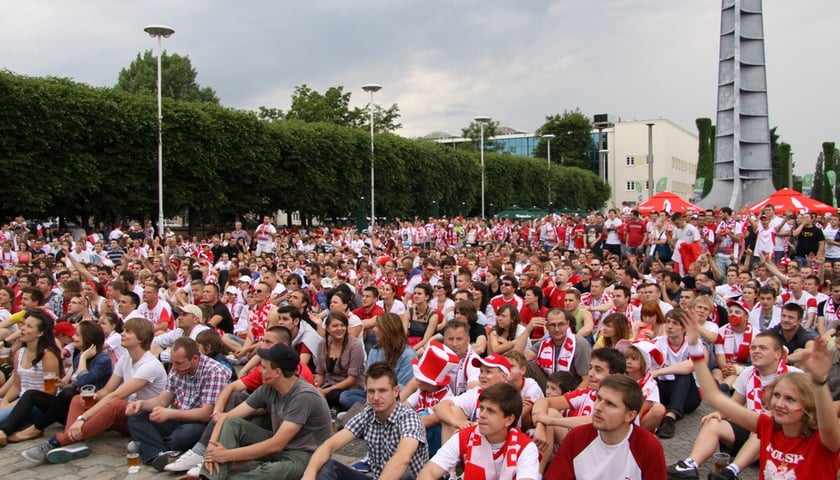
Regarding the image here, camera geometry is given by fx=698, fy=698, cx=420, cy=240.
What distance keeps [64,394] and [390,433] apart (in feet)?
13.5

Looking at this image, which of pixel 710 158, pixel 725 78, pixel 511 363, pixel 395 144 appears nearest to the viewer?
pixel 511 363

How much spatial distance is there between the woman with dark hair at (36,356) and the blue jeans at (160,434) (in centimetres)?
151

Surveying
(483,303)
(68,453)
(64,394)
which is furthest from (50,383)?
(483,303)

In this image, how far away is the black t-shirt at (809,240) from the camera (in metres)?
15.6

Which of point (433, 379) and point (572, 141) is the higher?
point (572, 141)

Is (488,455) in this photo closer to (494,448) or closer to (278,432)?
(494,448)

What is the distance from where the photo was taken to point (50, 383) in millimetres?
7352

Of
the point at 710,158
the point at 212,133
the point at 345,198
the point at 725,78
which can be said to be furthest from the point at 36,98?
the point at 710,158

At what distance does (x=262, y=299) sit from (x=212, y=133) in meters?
22.1

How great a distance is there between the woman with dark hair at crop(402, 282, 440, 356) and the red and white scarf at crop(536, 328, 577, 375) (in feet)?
7.70

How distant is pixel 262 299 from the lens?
413 inches

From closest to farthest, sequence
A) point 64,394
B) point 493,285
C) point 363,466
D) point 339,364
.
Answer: point 363,466 < point 64,394 < point 339,364 < point 493,285

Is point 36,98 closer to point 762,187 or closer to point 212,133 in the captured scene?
point 212,133

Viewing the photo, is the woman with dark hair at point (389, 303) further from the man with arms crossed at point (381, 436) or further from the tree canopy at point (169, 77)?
the tree canopy at point (169, 77)
